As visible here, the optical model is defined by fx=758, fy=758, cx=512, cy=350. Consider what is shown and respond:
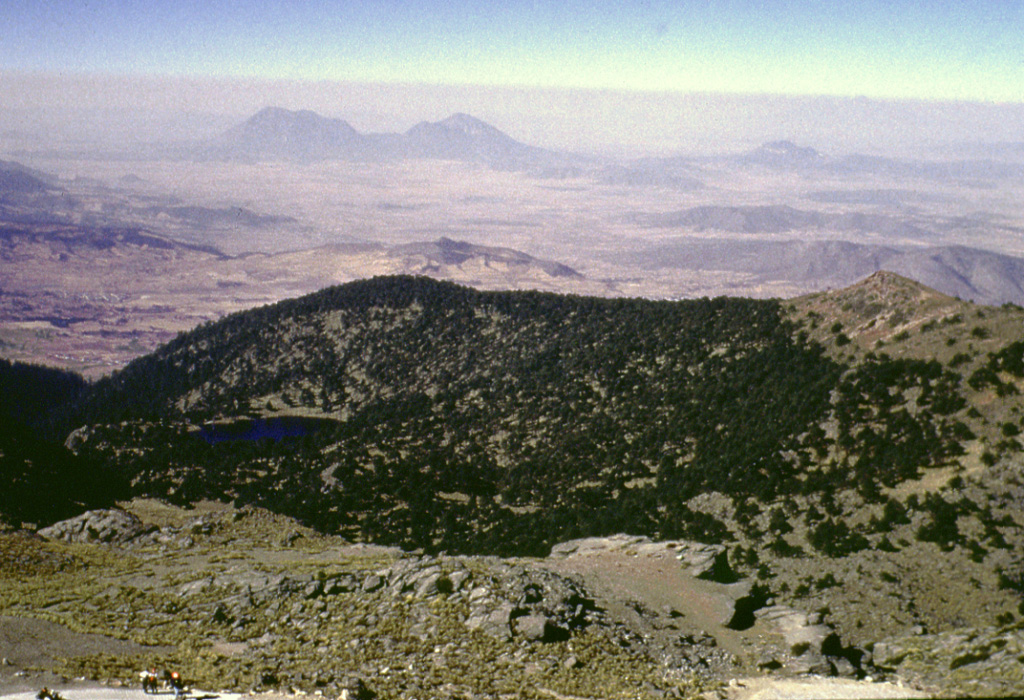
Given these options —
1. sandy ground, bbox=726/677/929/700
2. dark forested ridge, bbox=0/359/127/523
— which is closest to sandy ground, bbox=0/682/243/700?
sandy ground, bbox=726/677/929/700

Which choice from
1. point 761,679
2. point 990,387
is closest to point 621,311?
point 990,387

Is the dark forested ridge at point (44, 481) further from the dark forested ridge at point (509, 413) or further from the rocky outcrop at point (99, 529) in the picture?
the dark forested ridge at point (509, 413)

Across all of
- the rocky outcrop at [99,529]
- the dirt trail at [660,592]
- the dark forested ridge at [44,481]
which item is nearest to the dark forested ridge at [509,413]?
the dark forested ridge at [44,481]

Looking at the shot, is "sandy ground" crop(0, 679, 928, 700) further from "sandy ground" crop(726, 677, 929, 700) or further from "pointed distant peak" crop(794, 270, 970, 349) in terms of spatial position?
"pointed distant peak" crop(794, 270, 970, 349)

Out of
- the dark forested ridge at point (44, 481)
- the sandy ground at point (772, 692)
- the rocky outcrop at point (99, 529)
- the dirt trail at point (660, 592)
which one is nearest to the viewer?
the sandy ground at point (772, 692)

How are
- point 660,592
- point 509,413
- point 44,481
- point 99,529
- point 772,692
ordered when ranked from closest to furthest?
point 772,692
point 660,592
point 99,529
point 44,481
point 509,413

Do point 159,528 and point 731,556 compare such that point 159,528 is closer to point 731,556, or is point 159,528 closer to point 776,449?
point 731,556

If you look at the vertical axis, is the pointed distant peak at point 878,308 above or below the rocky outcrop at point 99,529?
above

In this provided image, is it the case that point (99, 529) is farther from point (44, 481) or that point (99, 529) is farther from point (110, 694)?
point (110, 694)

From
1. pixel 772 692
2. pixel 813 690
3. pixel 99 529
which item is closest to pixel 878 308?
pixel 813 690

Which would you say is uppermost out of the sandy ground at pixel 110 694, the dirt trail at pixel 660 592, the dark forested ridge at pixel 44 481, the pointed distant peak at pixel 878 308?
the pointed distant peak at pixel 878 308
